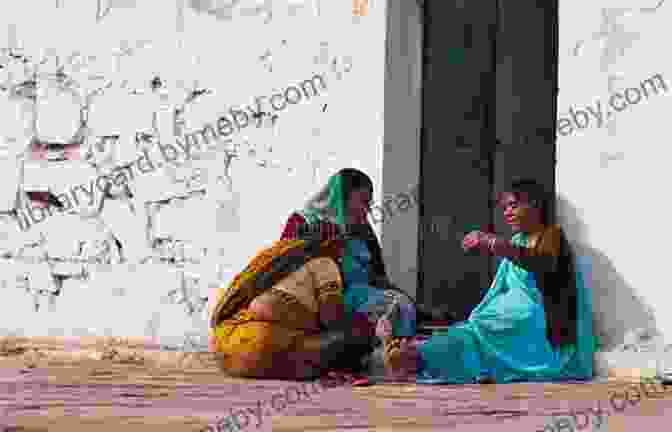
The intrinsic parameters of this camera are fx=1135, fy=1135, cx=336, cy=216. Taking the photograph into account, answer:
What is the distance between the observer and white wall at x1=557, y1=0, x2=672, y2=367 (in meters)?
5.23

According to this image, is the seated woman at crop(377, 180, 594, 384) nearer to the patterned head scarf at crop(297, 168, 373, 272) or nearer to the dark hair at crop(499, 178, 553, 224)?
the dark hair at crop(499, 178, 553, 224)

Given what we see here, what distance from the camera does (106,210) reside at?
263 inches

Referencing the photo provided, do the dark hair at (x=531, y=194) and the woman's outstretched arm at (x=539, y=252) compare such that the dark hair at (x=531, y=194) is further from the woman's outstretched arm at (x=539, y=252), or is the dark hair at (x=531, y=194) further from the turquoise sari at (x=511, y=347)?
the turquoise sari at (x=511, y=347)

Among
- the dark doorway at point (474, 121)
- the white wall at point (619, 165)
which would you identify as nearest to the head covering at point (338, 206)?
the dark doorway at point (474, 121)

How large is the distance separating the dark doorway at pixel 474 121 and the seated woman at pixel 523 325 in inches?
39.2

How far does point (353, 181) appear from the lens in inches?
Answer: 223

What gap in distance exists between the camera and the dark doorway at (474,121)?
6.46 m

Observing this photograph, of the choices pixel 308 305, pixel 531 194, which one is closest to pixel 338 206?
pixel 308 305

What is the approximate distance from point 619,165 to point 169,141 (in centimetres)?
260

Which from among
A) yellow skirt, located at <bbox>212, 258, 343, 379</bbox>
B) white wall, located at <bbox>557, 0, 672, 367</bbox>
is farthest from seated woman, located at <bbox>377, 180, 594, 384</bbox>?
yellow skirt, located at <bbox>212, 258, 343, 379</bbox>

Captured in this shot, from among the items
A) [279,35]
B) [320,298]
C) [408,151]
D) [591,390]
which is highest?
[279,35]

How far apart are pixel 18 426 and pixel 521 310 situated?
8.64 ft

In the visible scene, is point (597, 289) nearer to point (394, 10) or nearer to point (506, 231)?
point (506, 231)

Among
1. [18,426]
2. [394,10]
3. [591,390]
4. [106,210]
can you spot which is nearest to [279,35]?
[394,10]
